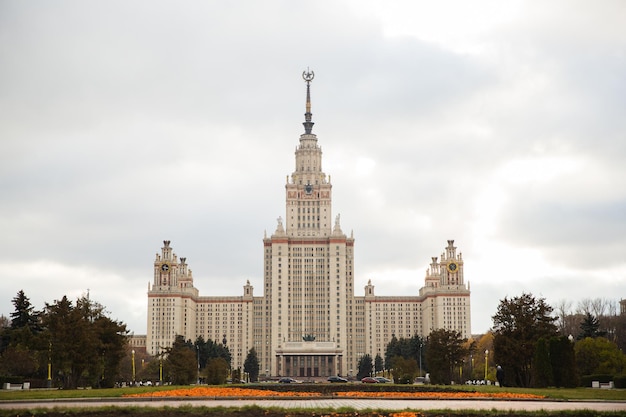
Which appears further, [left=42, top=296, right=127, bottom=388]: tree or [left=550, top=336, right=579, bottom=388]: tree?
[left=42, top=296, right=127, bottom=388]: tree

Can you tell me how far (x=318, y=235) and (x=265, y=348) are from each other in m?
31.7

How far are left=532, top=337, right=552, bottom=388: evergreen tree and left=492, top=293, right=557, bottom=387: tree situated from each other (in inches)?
120

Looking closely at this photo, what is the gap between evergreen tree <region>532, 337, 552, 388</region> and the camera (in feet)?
180

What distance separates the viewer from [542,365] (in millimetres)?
55250

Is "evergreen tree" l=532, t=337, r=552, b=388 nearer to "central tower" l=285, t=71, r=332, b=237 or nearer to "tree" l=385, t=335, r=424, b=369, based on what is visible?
"tree" l=385, t=335, r=424, b=369

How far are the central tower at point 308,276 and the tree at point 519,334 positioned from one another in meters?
131

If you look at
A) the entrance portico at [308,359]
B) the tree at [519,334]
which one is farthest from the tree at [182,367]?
the entrance portico at [308,359]

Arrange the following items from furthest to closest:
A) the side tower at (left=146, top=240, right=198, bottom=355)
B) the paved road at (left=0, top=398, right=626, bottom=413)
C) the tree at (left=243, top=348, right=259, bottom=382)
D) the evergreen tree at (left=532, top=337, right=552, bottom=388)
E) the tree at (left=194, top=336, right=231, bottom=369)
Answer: the side tower at (left=146, top=240, right=198, bottom=355)
the tree at (left=243, top=348, right=259, bottom=382)
the tree at (left=194, top=336, right=231, bottom=369)
the evergreen tree at (left=532, top=337, right=552, bottom=388)
the paved road at (left=0, top=398, right=626, bottom=413)

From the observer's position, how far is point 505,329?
203ft

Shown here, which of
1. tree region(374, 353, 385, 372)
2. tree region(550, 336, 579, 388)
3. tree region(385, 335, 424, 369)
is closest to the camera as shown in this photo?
tree region(550, 336, 579, 388)

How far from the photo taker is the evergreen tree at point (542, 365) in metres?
55.0

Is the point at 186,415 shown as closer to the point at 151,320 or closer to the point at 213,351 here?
the point at 213,351

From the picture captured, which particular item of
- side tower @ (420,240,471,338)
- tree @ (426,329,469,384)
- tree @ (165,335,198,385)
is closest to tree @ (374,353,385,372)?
side tower @ (420,240,471,338)

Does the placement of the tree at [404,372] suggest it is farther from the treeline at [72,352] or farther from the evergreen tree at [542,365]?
the evergreen tree at [542,365]
